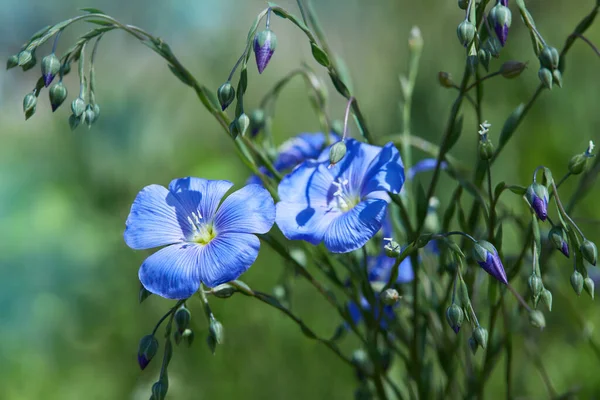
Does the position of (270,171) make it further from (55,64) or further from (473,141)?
(473,141)

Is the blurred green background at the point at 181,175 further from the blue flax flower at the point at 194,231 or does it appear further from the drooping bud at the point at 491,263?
the blue flax flower at the point at 194,231

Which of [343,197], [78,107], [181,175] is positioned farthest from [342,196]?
[181,175]

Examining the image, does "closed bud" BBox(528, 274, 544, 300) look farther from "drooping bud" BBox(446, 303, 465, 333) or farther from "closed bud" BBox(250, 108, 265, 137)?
"closed bud" BBox(250, 108, 265, 137)

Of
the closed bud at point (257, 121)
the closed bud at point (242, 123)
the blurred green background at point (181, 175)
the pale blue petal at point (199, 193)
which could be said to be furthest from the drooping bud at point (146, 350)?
the blurred green background at point (181, 175)

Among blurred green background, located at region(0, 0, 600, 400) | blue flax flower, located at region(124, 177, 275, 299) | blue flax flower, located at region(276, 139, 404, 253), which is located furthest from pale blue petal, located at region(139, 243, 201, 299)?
blurred green background, located at region(0, 0, 600, 400)

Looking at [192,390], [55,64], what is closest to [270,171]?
[55,64]
